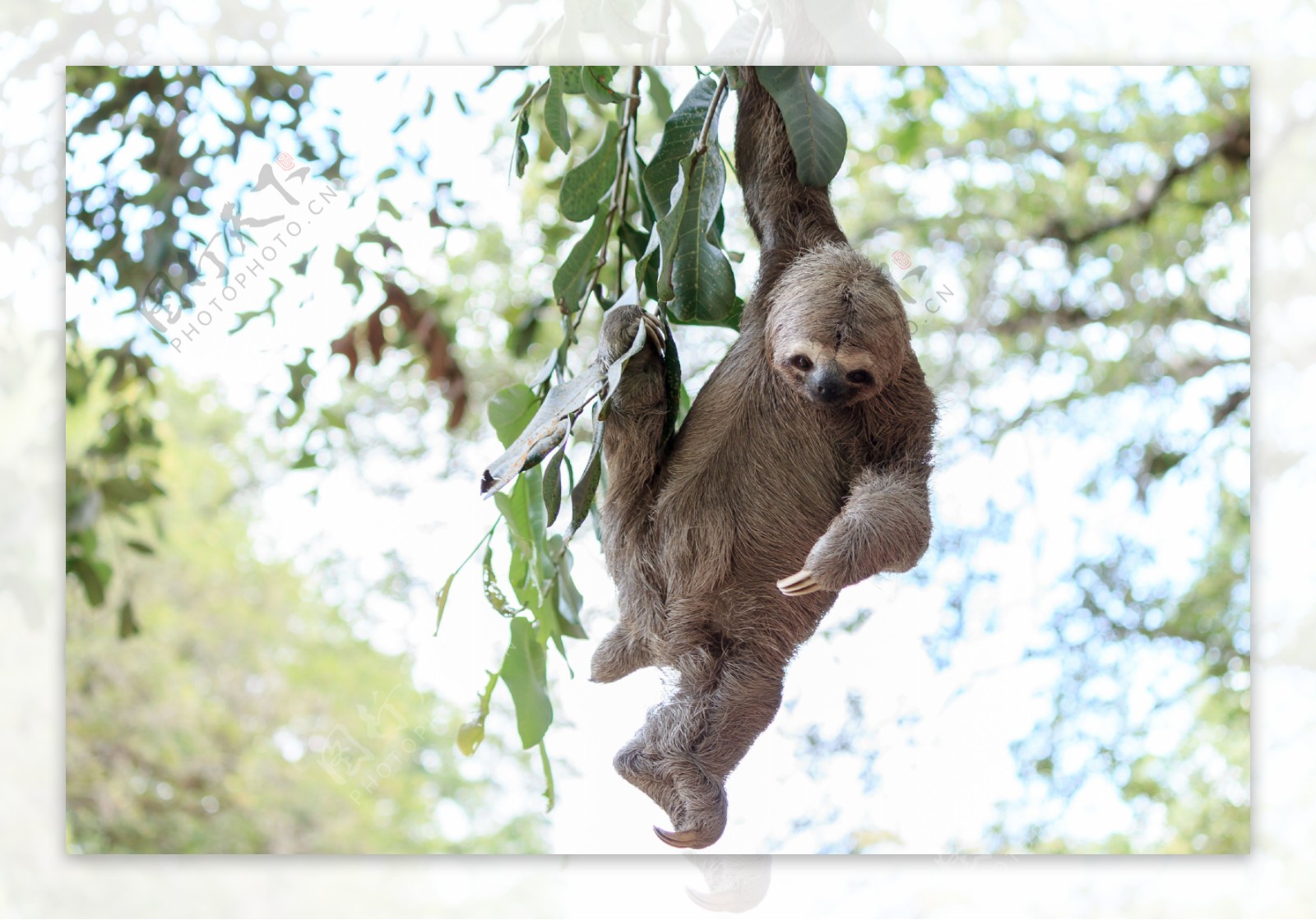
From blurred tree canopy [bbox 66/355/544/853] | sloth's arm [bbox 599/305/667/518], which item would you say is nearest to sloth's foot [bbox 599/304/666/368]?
sloth's arm [bbox 599/305/667/518]

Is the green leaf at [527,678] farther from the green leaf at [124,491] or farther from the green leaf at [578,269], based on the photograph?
the green leaf at [124,491]

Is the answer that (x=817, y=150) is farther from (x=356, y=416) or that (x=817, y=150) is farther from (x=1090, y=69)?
(x=356, y=416)

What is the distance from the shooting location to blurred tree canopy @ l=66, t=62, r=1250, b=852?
2162 millimetres

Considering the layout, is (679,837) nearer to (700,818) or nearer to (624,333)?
(700,818)

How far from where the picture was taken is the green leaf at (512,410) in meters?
1.30

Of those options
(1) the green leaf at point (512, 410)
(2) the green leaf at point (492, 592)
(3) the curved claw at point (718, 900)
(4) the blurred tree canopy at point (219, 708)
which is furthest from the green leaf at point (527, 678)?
(4) the blurred tree canopy at point (219, 708)

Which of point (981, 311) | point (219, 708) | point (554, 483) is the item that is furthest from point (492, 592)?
point (219, 708)

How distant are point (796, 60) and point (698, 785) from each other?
0.67 m

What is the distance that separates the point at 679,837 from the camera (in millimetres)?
961

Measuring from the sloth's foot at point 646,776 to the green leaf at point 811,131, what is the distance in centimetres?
52

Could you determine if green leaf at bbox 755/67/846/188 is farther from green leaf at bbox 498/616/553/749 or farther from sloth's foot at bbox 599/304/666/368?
green leaf at bbox 498/616/553/749

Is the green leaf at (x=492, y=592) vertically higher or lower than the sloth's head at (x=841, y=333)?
lower

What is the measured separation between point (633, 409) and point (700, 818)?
13.5 inches
